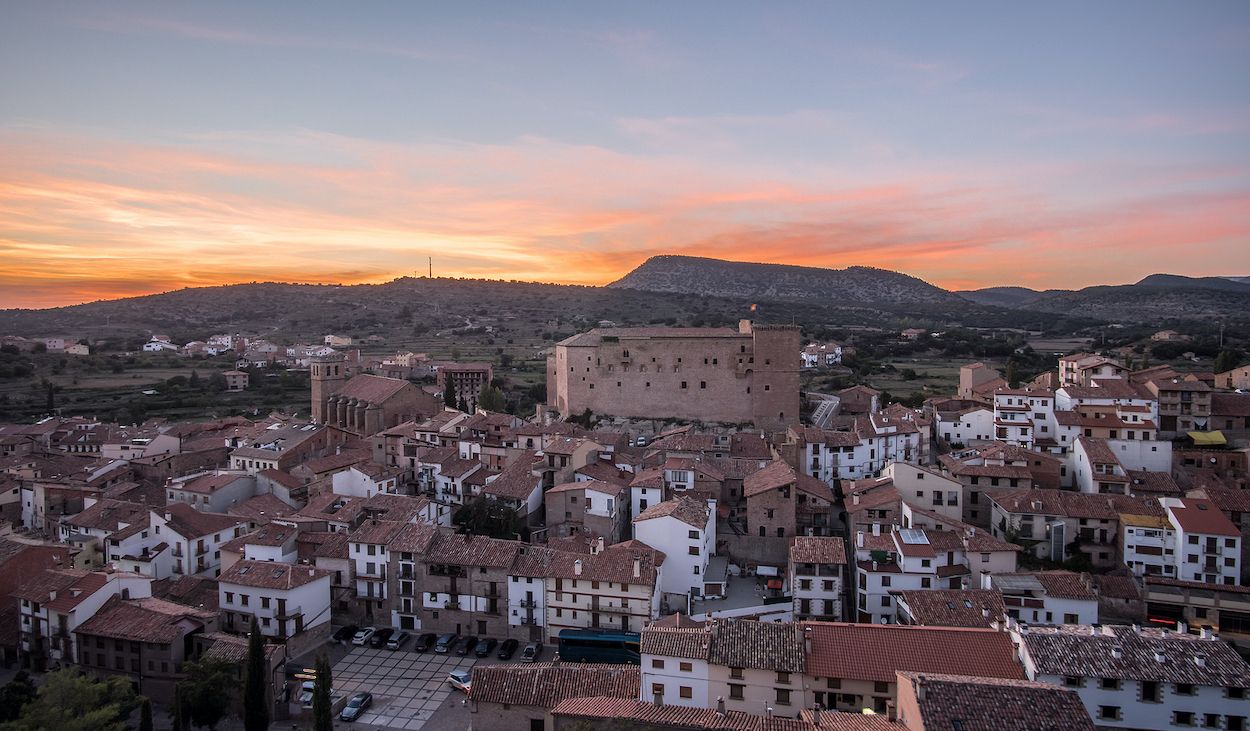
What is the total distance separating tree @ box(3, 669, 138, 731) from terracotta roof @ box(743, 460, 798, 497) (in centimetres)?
1652

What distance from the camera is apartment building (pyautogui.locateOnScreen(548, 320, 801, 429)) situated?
3934cm

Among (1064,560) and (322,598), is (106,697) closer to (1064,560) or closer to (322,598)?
(322,598)

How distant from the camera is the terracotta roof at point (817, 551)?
803 inches

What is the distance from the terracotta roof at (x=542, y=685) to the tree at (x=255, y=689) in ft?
14.8

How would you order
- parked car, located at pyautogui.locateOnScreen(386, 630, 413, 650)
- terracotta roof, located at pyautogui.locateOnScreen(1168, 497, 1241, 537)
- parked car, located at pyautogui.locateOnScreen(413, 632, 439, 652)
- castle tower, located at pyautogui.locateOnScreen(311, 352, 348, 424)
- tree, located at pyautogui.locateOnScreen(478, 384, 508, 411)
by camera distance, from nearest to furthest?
parked car, located at pyautogui.locateOnScreen(413, 632, 439, 652)
parked car, located at pyautogui.locateOnScreen(386, 630, 413, 650)
terracotta roof, located at pyautogui.locateOnScreen(1168, 497, 1241, 537)
castle tower, located at pyautogui.locateOnScreen(311, 352, 348, 424)
tree, located at pyautogui.locateOnScreen(478, 384, 508, 411)

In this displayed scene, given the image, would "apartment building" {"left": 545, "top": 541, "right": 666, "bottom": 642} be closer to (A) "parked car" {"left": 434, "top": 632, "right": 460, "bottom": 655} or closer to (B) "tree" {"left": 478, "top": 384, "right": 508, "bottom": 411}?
(A) "parked car" {"left": 434, "top": 632, "right": 460, "bottom": 655}

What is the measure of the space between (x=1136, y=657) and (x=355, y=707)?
15.2 meters

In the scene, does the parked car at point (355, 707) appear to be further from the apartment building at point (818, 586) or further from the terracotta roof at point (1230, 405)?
the terracotta roof at point (1230, 405)

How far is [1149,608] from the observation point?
2033cm

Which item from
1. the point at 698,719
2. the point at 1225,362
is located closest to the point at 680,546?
the point at 698,719

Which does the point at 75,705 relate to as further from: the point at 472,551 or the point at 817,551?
the point at 817,551

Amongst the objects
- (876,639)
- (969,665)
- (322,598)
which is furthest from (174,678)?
(969,665)

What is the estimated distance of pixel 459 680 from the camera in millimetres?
18391

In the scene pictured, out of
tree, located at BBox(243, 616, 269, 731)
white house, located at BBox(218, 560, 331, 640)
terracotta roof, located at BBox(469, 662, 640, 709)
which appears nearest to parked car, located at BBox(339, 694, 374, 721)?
tree, located at BBox(243, 616, 269, 731)
